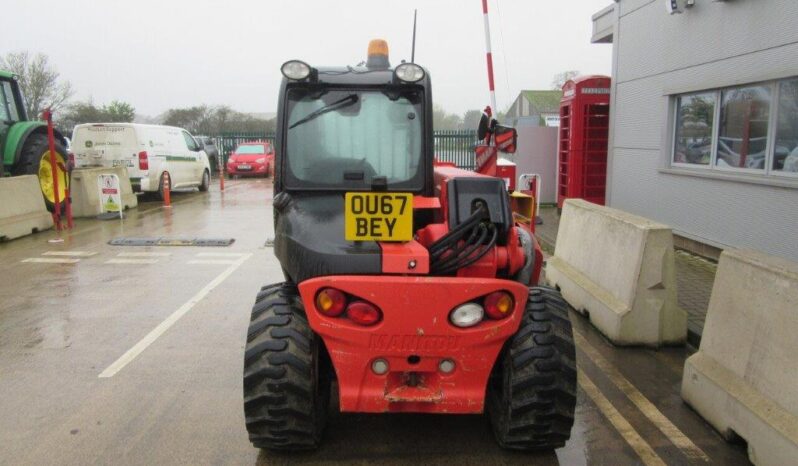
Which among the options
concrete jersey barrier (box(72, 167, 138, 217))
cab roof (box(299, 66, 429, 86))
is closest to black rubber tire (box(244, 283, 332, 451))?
cab roof (box(299, 66, 429, 86))

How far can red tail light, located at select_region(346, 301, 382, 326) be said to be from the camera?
333cm

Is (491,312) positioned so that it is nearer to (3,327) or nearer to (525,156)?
(3,327)

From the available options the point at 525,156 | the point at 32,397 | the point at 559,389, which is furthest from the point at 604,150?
the point at 32,397

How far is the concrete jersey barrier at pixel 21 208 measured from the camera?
36.3 ft

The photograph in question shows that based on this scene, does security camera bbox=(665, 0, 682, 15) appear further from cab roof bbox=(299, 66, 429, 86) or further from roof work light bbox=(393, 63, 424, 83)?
roof work light bbox=(393, 63, 424, 83)

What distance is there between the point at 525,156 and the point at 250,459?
12.6 metres

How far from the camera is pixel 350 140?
4270mm

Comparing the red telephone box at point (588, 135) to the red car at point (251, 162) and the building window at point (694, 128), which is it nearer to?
the building window at point (694, 128)

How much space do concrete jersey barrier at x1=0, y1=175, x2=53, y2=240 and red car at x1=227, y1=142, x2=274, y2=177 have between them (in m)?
13.8

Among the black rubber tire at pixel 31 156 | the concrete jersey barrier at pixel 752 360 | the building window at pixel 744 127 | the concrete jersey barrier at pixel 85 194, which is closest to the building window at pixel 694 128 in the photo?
the building window at pixel 744 127

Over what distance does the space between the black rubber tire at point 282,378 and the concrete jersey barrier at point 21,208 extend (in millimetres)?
9445

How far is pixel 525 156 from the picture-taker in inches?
604

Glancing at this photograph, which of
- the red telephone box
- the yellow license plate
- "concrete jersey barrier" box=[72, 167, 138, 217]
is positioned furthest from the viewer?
"concrete jersey barrier" box=[72, 167, 138, 217]

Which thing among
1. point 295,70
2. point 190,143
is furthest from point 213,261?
point 190,143
